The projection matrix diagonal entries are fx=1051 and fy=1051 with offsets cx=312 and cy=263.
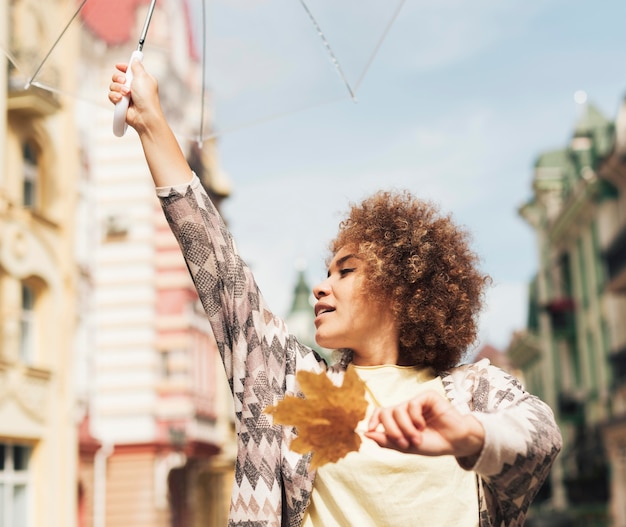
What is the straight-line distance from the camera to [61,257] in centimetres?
1542

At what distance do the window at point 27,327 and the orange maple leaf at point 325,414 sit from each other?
13.5 metres

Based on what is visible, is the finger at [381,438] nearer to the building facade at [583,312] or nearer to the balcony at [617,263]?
the balcony at [617,263]

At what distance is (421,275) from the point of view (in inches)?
98.6

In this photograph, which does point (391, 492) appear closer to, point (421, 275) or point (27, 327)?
point (421, 275)

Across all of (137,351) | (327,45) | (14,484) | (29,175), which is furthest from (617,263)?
(327,45)

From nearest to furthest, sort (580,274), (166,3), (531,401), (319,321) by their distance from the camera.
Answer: (531,401), (319,321), (166,3), (580,274)

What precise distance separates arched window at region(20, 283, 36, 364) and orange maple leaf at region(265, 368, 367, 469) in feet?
44.3

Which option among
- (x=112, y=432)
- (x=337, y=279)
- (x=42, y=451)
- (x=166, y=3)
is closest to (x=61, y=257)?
(x=42, y=451)

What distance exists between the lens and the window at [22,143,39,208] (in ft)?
49.5

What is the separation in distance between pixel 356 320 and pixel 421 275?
19cm

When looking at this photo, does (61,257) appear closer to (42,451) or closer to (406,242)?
(42,451)

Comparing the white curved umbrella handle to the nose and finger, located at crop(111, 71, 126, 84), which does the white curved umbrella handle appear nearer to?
finger, located at crop(111, 71, 126, 84)

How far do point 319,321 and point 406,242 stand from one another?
0.94ft

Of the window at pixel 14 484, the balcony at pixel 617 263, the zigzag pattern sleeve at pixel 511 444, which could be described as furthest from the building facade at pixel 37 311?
the balcony at pixel 617 263
